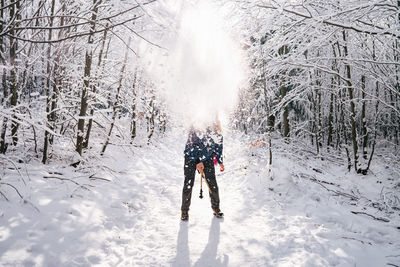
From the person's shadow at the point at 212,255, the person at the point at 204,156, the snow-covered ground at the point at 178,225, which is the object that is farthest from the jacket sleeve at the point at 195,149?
the person's shadow at the point at 212,255

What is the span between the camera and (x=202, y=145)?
3.62 metres

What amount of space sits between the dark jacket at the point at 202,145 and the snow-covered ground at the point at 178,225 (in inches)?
37.9

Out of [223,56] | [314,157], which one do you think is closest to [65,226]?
[223,56]

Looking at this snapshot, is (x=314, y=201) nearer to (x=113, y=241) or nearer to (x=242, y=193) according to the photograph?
(x=242, y=193)

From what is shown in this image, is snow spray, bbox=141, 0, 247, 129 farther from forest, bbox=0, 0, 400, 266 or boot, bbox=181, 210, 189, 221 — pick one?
boot, bbox=181, 210, 189, 221

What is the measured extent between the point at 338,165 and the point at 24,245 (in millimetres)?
10237

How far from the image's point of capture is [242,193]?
15.8ft

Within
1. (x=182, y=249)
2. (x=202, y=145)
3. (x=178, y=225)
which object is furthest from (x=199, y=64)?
(x=182, y=249)

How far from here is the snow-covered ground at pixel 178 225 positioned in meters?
2.38

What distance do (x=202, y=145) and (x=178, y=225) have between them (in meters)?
1.24

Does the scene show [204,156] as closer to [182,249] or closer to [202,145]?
[202,145]

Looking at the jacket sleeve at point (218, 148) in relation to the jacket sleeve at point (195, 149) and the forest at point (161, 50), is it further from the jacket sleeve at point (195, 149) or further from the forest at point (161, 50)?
the forest at point (161, 50)

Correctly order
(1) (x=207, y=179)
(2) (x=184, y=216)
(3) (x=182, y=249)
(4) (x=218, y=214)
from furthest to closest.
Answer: (1) (x=207, y=179) < (4) (x=218, y=214) < (2) (x=184, y=216) < (3) (x=182, y=249)

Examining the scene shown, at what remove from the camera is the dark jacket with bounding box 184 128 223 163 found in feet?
11.9
